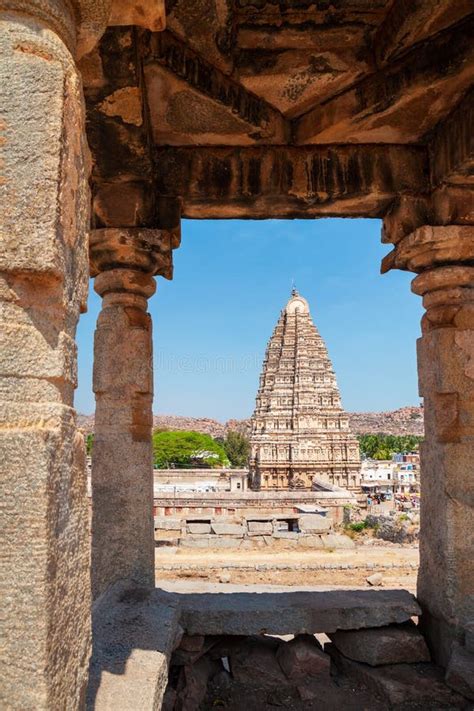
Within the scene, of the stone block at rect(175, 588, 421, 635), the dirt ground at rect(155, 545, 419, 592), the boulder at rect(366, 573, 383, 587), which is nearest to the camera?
the stone block at rect(175, 588, 421, 635)

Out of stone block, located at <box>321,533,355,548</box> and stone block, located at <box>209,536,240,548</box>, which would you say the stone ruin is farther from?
stone block, located at <box>209,536,240,548</box>

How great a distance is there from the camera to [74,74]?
1871mm

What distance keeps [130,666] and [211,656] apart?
71.0 inches

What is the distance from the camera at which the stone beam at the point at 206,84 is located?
141 inches

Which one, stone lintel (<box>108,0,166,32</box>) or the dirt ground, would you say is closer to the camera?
stone lintel (<box>108,0,166,32</box>)

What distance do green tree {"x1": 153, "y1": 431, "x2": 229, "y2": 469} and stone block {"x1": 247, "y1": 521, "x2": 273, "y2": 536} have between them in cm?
4066

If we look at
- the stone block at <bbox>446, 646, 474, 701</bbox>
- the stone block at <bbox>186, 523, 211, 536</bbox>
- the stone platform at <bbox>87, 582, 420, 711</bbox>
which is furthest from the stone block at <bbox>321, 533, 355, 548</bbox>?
the stone block at <bbox>446, 646, 474, 701</bbox>

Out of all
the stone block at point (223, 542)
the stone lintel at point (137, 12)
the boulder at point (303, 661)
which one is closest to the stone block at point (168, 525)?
the stone block at point (223, 542)

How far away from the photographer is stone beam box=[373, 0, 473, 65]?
3488mm

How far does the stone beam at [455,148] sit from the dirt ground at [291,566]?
913 centimetres

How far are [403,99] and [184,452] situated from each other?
57664 millimetres

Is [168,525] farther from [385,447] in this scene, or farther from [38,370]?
[385,447]

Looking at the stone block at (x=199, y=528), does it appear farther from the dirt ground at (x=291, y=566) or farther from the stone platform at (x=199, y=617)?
the stone platform at (x=199, y=617)

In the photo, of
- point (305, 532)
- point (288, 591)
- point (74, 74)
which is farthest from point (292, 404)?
point (74, 74)
